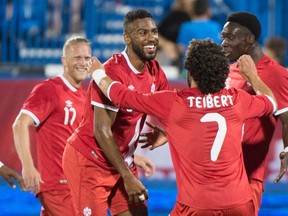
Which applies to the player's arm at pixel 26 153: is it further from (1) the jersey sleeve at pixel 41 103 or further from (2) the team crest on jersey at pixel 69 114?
(2) the team crest on jersey at pixel 69 114

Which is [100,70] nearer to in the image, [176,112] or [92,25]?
[176,112]

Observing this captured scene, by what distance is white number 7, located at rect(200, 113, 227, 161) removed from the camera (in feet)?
17.1

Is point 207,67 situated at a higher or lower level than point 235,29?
lower

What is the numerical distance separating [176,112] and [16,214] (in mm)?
3753

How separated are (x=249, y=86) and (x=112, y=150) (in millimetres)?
1243

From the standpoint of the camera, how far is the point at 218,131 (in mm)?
5207

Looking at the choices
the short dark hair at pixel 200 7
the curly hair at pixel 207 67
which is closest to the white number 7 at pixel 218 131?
the curly hair at pixel 207 67

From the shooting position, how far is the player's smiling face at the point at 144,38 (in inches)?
235

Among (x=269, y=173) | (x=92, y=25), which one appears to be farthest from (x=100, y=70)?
(x=92, y=25)

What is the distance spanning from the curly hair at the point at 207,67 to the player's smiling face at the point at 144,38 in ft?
2.50

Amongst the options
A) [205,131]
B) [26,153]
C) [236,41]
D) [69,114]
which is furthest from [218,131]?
[69,114]

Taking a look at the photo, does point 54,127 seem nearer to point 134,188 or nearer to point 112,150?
point 112,150

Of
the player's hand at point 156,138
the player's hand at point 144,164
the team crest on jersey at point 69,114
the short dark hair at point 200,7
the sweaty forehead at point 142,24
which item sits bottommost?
the player's hand at point 144,164

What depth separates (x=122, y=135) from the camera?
6043 millimetres
